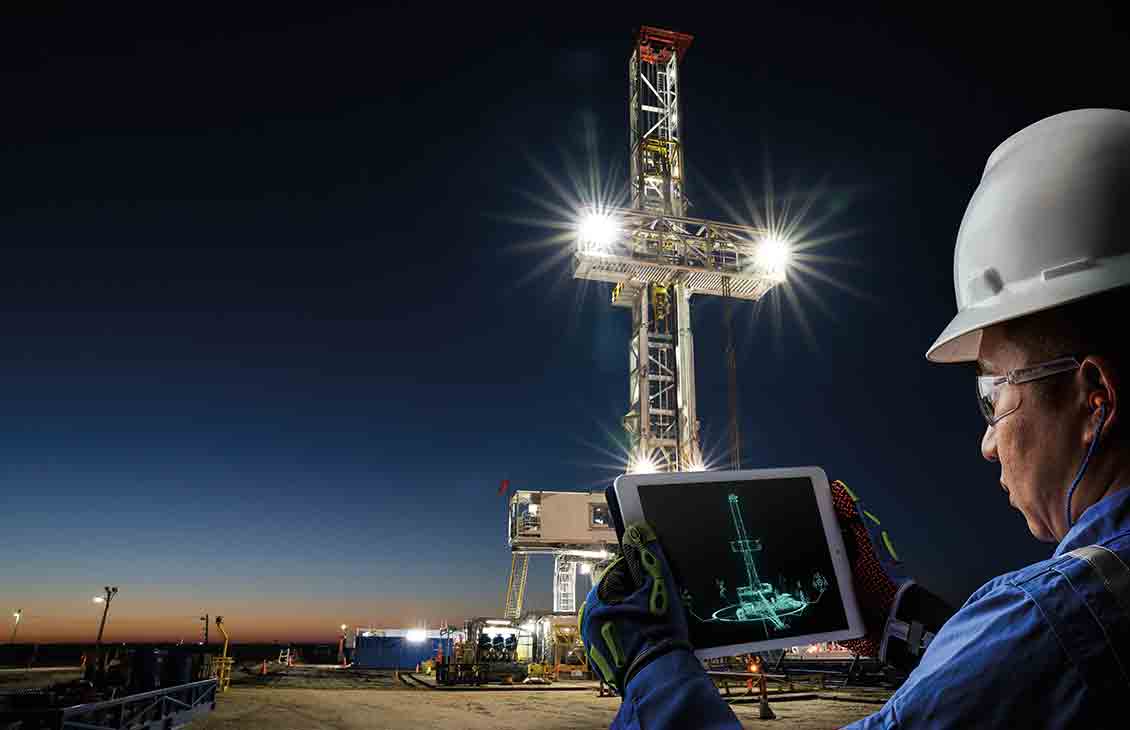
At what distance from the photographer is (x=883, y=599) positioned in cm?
240

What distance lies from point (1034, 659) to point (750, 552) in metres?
1.30

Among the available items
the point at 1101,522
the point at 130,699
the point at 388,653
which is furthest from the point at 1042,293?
the point at 388,653

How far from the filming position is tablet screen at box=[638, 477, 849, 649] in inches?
88.6

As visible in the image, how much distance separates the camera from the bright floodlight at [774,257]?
35531 millimetres

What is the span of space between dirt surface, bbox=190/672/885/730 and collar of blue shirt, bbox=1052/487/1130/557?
18357mm

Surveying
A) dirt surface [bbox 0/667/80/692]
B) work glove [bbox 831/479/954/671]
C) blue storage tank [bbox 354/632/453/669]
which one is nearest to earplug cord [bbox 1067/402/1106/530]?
work glove [bbox 831/479/954/671]

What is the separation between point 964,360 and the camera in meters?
2.10

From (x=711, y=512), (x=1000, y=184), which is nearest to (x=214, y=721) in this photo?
(x=711, y=512)

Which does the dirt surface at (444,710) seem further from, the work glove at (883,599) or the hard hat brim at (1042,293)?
the hard hat brim at (1042,293)

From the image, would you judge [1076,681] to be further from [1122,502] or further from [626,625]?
[626,625]

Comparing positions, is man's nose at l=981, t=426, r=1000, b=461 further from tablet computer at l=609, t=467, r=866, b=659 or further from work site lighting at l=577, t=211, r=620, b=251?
work site lighting at l=577, t=211, r=620, b=251

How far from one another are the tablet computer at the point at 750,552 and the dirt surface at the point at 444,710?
1720cm

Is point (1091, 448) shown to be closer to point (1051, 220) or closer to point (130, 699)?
point (1051, 220)

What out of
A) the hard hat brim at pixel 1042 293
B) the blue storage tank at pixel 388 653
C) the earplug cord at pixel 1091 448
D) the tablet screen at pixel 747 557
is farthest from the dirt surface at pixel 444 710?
the blue storage tank at pixel 388 653
